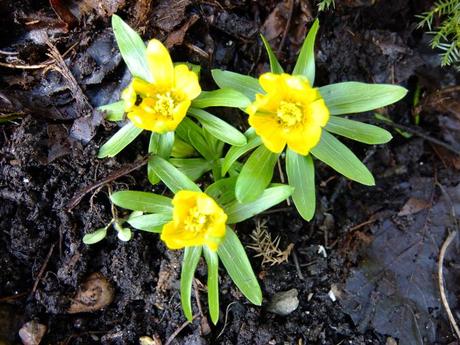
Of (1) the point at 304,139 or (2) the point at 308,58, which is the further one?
(2) the point at 308,58

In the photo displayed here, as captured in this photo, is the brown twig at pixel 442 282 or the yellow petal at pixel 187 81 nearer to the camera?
the yellow petal at pixel 187 81

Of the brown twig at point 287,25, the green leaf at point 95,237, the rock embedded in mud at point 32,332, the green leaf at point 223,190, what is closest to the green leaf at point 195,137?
the green leaf at point 223,190

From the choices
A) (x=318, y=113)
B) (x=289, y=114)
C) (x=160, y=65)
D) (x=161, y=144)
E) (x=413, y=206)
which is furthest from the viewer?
(x=413, y=206)

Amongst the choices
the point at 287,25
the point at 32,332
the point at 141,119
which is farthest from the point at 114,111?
the point at 32,332

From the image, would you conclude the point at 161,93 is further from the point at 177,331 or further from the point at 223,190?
the point at 177,331

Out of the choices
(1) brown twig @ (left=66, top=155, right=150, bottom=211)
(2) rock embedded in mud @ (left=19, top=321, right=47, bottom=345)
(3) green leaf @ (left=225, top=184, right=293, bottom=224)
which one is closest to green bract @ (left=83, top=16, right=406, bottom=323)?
(3) green leaf @ (left=225, top=184, right=293, bottom=224)

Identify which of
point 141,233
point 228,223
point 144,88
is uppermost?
point 144,88

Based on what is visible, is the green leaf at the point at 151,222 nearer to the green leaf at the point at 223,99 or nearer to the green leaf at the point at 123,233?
the green leaf at the point at 123,233
